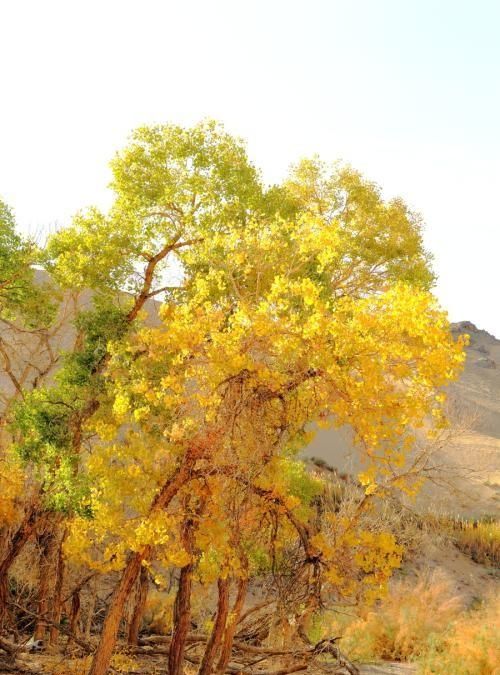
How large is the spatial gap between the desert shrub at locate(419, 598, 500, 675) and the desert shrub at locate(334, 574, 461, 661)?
0.75 metres

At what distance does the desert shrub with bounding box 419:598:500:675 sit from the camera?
11.6 metres

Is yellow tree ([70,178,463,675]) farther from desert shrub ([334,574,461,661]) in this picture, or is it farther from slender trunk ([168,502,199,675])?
desert shrub ([334,574,461,661])

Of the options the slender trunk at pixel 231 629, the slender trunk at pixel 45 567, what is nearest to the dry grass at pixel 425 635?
the slender trunk at pixel 231 629

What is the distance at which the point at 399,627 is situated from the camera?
14.7m

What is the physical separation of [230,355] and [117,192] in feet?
22.3

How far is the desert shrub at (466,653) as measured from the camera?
1162 centimetres

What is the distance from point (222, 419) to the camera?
8.40 meters

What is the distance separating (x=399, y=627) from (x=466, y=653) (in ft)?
9.31

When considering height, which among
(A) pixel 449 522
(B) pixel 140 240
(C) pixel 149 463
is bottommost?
(A) pixel 449 522

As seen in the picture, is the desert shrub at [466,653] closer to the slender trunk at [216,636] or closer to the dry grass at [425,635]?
the dry grass at [425,635]

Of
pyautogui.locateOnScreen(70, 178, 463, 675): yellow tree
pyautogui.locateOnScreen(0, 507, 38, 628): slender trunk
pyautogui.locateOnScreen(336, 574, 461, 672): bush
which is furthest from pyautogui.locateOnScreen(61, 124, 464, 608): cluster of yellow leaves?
pyautogui.locateOnScreen(336, 574, 461, 672): bush

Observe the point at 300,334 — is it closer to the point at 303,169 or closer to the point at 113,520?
the point at 113,520

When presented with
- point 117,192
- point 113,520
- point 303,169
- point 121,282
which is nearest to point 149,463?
point 113,520

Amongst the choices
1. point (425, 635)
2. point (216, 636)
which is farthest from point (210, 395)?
point (425, 635)
